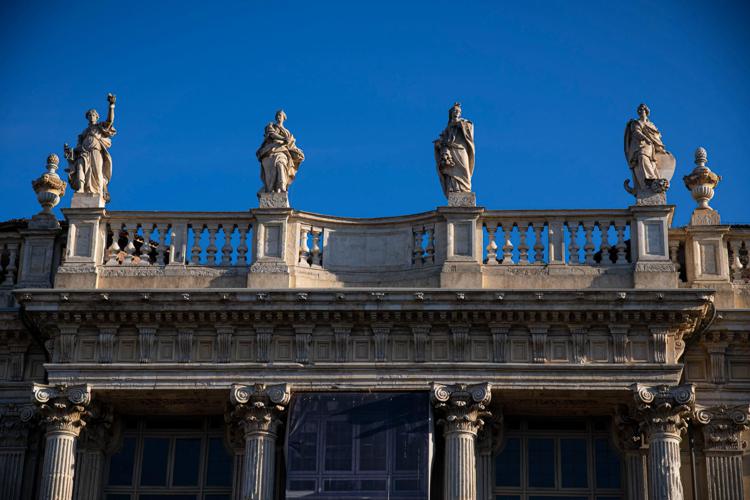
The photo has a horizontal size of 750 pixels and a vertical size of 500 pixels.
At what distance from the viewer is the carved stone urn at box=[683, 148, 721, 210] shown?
30484mm

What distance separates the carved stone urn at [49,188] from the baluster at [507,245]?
8.24 metres

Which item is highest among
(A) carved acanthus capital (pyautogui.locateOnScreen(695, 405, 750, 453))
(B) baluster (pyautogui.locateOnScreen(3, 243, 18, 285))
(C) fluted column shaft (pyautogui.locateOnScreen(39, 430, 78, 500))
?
(B) baluster (pyautogui.locateOnScreen(3, 243, 18, 285))

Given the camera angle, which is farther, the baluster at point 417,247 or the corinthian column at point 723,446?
the baluster at point 417,247

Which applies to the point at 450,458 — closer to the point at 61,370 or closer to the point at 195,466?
the point at 195,466

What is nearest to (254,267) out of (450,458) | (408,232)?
(408,232)

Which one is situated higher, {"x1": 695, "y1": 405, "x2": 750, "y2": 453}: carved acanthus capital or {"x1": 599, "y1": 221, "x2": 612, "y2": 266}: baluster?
{"x1": 599, "y1": 221, "x2": 612, "y2": 266}: baluster

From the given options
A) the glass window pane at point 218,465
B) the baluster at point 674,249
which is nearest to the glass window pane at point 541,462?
the baluster at point 674,249

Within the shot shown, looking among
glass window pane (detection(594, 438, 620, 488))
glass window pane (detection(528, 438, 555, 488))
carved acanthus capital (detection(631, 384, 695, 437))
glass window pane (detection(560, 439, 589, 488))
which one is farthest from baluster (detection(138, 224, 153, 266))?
carved acanthus capital (detection(631, 384, 695, 437))

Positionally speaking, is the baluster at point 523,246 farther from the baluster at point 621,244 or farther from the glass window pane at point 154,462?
the glass window pane at point 154,462

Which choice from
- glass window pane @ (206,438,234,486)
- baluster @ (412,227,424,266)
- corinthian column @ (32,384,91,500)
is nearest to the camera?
corinthian column @ (32,384,91,500)

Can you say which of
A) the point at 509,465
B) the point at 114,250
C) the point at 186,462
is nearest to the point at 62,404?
the point at 186,462

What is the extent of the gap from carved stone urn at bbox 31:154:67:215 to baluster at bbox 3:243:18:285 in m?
0.83

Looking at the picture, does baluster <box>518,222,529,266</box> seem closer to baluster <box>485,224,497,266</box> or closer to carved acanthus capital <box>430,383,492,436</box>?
baluster <box>485,224,497,266</box>

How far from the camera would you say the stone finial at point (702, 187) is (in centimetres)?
3017
